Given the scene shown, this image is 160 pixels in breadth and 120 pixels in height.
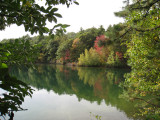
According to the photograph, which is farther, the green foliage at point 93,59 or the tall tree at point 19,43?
the green foliage at point 93,59

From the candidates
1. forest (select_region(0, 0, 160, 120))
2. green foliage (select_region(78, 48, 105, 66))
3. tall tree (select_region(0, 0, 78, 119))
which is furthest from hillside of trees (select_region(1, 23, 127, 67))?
tall tree (select_region(0, 0, 78, 119))

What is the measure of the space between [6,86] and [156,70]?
4339 millimetres

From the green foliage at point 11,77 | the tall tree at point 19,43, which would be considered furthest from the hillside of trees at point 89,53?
the green foliage at point 11,77

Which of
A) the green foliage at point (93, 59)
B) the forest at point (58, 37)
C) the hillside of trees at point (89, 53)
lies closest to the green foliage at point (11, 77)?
the forest at point (58, 37)

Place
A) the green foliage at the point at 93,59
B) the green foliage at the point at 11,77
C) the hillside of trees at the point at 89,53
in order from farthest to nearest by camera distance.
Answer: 1. the green foliage at the point at 93,59
2. the hillside of trees at the point at 89,53
3. the green foliage at the point at 11,77

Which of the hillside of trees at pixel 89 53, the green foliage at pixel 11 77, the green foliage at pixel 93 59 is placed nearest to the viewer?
the green foliage at pixel 11 77

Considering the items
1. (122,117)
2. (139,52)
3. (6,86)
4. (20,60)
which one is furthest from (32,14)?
(122,117)

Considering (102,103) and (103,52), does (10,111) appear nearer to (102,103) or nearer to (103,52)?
(102,103)

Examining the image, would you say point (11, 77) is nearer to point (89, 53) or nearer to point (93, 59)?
point (93, 59)

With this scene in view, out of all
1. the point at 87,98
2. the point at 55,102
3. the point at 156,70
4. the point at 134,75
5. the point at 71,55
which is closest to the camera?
the point at 156,70

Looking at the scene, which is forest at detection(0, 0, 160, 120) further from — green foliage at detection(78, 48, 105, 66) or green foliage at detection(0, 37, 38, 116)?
green foliage at detection(78, 48, 105, 66)

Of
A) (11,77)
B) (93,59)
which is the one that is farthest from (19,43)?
(93,59)

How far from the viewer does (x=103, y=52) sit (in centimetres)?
2917

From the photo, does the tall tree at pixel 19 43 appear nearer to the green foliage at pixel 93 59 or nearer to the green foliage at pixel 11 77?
the green foliage at pixel 11 77
